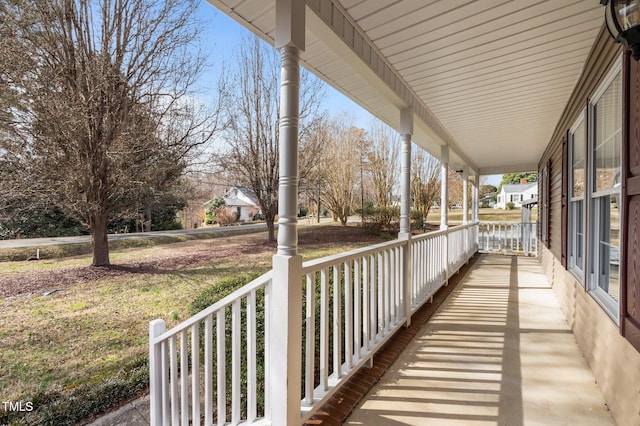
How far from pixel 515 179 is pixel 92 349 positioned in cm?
4358

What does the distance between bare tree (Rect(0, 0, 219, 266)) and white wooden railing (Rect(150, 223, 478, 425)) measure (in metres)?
3.28

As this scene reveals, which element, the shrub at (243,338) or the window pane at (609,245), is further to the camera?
the shrub at (243,338)

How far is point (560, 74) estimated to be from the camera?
9.15ft

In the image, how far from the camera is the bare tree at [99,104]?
3.63m

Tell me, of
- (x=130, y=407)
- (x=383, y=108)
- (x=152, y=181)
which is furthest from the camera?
(x=152, y=181)

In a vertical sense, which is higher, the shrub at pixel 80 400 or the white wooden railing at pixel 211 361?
the white wooden railing at pixel 211 361

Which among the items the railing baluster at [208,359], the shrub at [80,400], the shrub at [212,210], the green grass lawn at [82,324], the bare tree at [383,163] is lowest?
the shrub at [80,400]

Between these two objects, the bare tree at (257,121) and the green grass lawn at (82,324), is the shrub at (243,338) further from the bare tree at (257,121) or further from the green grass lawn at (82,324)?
the bare tree at (257,121)

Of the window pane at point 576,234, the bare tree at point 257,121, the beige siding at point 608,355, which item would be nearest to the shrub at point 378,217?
the bare tree at point 257,121

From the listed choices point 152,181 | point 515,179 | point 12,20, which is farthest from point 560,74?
point 515,179

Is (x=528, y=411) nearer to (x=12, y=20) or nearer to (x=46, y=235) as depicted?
(x=12, y=20)

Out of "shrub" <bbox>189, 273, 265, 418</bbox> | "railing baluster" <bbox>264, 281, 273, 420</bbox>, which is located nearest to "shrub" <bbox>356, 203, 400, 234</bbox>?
"shrub" <bbox>189, 273, 265, 418</bbox>

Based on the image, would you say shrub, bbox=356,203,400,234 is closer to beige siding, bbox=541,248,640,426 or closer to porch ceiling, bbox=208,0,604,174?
porch ceiling, bbox=208,0,604,174

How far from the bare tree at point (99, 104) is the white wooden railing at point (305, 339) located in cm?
328
